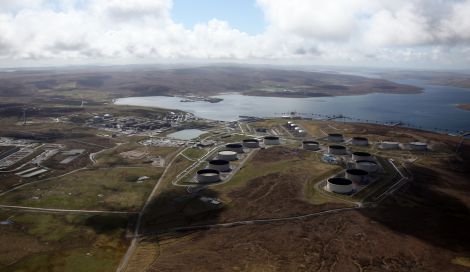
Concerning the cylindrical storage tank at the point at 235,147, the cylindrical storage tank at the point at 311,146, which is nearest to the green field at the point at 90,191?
the cylindrical storage tank at the point at 235,147

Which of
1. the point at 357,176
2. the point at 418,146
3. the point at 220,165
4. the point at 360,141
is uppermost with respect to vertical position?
the point at 418,146

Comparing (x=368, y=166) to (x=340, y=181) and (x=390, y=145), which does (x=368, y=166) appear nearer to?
(x=340, y=181)

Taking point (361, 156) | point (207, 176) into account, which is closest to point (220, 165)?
point (207, 176)

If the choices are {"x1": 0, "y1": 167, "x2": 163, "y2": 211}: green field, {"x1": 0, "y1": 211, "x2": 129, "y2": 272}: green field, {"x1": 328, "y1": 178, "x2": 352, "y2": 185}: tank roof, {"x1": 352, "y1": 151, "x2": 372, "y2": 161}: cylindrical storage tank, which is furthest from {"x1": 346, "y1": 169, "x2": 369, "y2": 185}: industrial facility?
{"x1": 0, "y1": 211, "x2": 129, "y2": 272}: green field

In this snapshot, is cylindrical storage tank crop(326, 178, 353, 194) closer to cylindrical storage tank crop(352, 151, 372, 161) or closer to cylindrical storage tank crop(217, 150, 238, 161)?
cylindrical storage tank crop(352, 151, 372, 161)

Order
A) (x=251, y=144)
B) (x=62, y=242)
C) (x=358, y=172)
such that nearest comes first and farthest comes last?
1. (x=62, y=242)
2. (x=358, y=172)
3. (x=251, y=144)

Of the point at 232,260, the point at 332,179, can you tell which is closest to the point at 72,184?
the point at 232,260

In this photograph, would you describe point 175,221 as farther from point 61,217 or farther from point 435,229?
point 435,229
